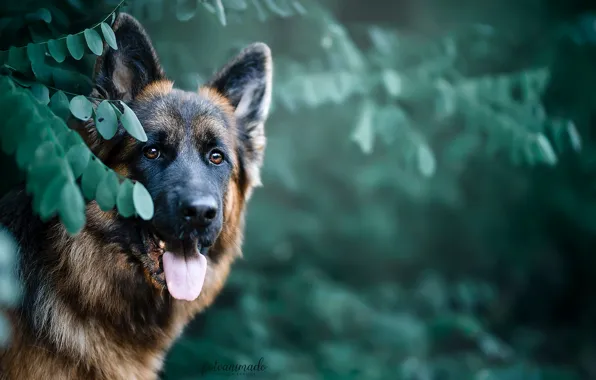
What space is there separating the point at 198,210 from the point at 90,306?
2.64 feet

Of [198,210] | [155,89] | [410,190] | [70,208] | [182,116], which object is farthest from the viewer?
[410,190]

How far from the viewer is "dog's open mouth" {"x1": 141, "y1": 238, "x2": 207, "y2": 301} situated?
2.89 m

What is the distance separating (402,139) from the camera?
4.20 meters

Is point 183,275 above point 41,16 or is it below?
below

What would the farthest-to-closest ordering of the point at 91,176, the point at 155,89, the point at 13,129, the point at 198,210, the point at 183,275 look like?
the point at 155,89 < the point at 183,275 < the point at 198,210 < the point at 91,176 < the point at 13,129

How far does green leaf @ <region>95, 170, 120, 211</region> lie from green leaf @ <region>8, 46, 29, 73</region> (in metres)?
0.72

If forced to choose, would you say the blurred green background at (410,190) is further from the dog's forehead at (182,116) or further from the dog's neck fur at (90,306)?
the dog's neck fur at (90,306)

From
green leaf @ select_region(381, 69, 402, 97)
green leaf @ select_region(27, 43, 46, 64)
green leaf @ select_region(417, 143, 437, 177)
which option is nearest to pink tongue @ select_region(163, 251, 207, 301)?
green leaf @ select_region(27, 43, 46, 64)

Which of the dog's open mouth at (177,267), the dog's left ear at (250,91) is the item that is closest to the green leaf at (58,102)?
the dog's open mouth at (177,267)

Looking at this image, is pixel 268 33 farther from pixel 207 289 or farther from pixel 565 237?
pixel 565 237

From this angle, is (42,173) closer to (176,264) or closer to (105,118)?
(105,118)

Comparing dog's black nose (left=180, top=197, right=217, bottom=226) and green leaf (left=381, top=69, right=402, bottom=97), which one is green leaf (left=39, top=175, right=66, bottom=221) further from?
green leaf (left=381, top=69, right=402, bottom=97)

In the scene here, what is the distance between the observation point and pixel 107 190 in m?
2.18

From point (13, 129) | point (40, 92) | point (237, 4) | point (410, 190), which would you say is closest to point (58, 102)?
point (40, 92)
